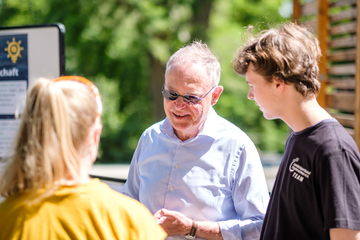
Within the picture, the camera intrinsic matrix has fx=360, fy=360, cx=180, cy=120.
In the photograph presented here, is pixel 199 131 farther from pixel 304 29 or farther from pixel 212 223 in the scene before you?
pixel 304 29

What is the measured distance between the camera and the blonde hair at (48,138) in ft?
A: 3.66

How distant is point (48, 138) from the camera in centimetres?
112

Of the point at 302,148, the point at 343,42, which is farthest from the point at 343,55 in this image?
the point at 302,148

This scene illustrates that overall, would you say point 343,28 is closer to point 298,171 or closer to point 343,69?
point 343,69

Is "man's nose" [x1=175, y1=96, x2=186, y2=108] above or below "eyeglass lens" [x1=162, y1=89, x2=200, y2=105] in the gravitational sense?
below

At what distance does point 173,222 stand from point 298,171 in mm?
738

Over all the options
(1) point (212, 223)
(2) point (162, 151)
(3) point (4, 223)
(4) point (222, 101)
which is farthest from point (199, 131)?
(4) point (222, 101)

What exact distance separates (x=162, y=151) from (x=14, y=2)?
12499mm

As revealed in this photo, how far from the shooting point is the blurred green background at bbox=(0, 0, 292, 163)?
942 centimetres

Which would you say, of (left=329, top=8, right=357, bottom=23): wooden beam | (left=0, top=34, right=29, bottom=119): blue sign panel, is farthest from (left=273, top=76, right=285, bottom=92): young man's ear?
(left=329, top=8, right=357, bottom=23): wooden beam

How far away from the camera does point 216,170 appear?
200 centimetres

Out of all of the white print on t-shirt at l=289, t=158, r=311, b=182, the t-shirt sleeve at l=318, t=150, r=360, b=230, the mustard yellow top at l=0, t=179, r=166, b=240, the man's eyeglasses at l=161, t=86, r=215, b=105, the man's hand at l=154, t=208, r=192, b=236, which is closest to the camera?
the mustard yellow top at l=0, t=179, r=166, b=240

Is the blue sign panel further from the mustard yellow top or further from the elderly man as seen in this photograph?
the mustard yellow top

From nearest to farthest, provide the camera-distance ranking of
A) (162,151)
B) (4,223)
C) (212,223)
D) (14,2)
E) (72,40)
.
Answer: (4,223), (212,223), (162,151), (72,40), (14,2)
